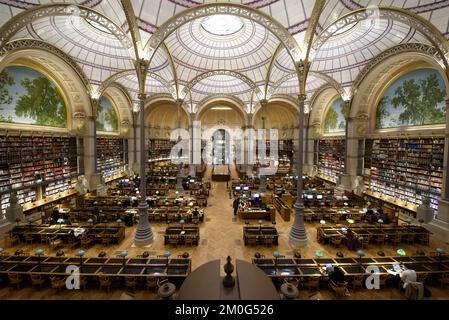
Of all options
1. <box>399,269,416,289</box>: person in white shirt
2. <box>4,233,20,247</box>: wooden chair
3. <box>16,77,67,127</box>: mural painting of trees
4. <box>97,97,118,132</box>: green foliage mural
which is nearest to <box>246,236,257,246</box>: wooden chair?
<box>399,269,416,289</box>: person in white shirt

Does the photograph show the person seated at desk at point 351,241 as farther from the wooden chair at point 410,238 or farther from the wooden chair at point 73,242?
the wooden chair at point 73,242

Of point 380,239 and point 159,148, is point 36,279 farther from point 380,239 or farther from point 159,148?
point 159,148

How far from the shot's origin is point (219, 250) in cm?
999

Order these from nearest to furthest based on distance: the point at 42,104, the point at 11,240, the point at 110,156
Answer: the point at 11,240 → the point at 42,104 → the point at 110,156

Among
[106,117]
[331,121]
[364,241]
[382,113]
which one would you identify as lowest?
[364,241]

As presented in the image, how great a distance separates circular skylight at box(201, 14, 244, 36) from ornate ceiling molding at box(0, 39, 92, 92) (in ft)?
35.3

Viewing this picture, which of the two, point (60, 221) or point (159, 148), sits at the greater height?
point (159, 148)

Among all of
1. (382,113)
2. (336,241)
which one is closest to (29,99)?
(336,241)

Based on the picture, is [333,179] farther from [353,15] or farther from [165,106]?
[165,106]

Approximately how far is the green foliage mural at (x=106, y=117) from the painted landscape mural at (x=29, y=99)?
197 inches

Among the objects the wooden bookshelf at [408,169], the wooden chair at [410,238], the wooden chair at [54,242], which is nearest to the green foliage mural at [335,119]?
the wooden bookshelf at [408,169]

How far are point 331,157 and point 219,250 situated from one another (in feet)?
64.6
